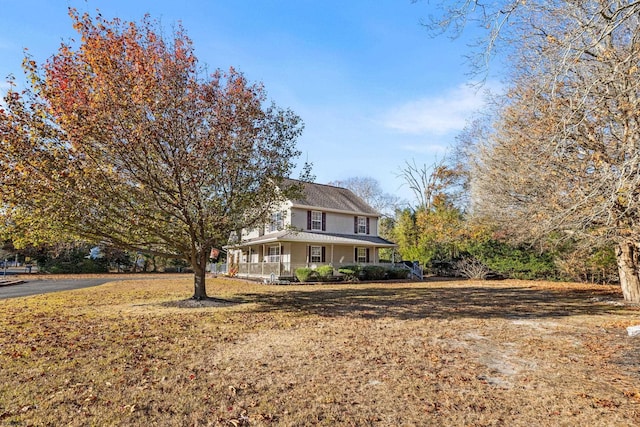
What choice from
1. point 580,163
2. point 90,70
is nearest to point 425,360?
point 580,163

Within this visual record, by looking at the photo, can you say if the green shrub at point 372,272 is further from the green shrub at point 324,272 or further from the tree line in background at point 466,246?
the tree line in background at point 466,246

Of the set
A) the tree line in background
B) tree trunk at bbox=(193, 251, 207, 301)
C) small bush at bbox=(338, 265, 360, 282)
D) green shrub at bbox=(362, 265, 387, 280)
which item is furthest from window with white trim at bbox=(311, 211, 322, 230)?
tree trunk at bbox=(193, 251, 207, 301)

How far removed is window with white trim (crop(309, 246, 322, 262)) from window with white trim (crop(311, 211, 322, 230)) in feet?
4.72

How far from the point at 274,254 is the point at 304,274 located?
4.61 meters

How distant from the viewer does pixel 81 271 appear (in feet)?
111

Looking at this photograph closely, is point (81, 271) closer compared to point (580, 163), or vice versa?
point (580, 163)

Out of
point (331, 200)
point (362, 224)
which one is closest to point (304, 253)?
point (331, 200)

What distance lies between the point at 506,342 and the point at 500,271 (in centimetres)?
2129

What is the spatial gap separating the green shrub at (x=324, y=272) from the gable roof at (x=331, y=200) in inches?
188

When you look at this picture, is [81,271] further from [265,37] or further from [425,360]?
[425,360]

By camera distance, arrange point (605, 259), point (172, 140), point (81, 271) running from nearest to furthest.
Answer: point (172, 140) → point (605, 259) → point (81, 271)

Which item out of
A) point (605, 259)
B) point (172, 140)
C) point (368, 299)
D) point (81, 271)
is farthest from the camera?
point (81, 271)

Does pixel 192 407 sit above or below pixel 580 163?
below

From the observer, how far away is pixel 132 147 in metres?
9.60
